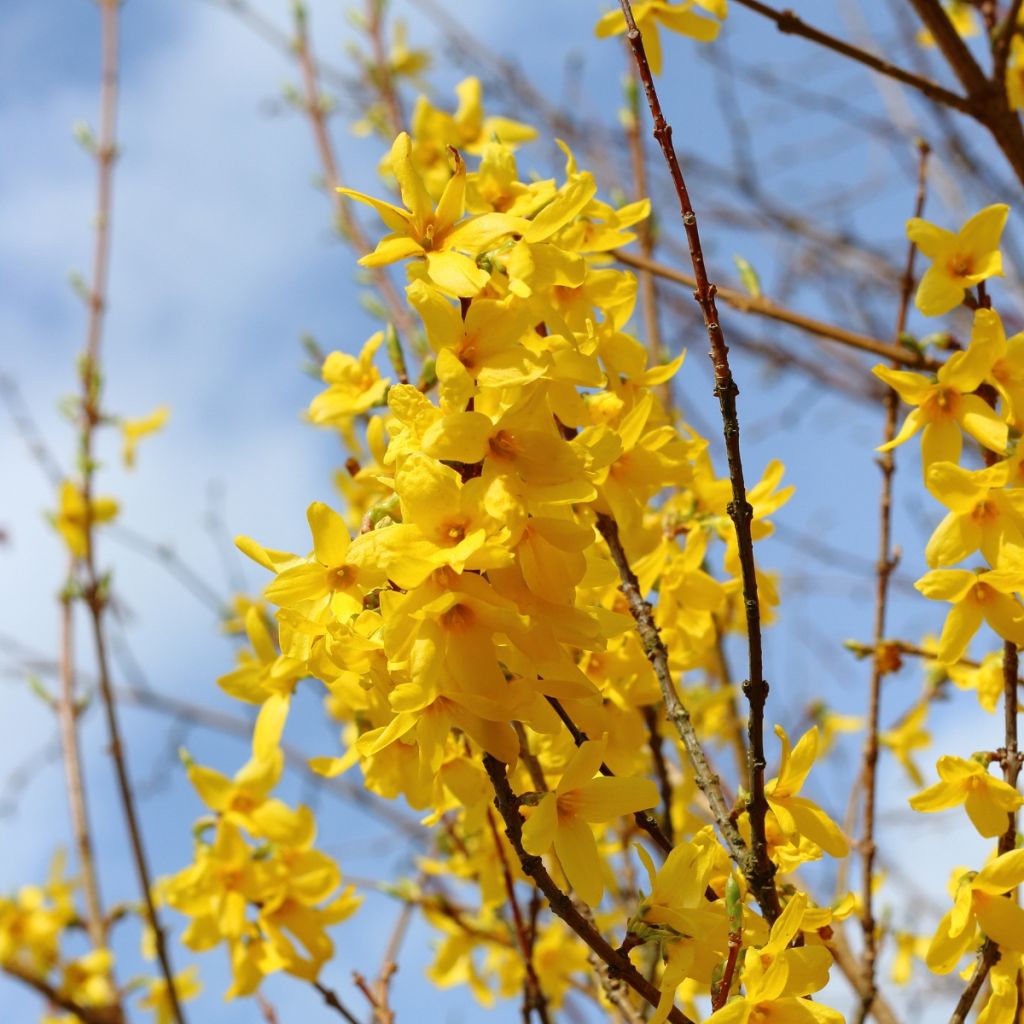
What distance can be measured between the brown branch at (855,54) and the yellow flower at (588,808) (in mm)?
1467

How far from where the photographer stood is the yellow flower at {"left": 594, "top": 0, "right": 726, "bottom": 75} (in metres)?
2.03

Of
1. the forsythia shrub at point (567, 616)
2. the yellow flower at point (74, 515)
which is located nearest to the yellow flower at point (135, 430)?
the yellow flower at point (74, 515)

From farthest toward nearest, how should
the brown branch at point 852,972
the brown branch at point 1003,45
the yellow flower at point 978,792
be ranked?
the brown branch at point 852,972 → the brown branch at point 1003,45 → the yellow flower at point 978,792

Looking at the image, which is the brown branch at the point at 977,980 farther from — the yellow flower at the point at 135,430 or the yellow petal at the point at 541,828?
the yellow flower at the point at 135,430

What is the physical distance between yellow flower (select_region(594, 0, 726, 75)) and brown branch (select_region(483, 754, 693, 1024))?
151 centimetres

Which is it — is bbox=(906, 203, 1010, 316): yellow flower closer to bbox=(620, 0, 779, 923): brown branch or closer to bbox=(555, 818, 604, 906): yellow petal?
bbox=(620, 0, 779, 923): brown branch

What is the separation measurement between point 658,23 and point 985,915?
1702 mm

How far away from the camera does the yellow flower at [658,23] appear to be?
6.65 feet

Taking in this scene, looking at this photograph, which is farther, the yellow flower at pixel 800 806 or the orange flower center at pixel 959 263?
the orange flower center at pixel 959 263

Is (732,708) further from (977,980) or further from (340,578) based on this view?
(340,578)

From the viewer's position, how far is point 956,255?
5.30 feet

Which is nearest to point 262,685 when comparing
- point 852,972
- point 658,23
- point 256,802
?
point 256,802

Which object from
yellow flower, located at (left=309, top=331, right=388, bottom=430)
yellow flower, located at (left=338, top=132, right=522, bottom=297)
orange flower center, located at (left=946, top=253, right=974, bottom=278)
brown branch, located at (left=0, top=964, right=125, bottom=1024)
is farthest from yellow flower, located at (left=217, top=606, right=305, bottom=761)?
brown branch, located at (left=0, top=964, right=125, bottom=1024)

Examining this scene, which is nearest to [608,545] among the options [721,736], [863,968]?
[863,968]
